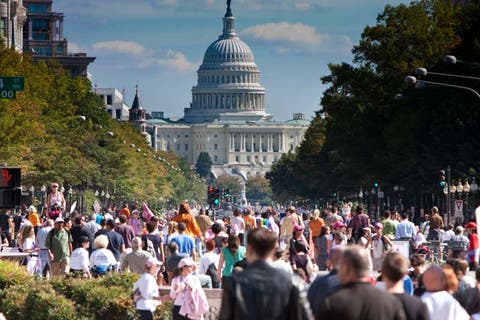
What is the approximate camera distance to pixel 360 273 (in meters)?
13.8

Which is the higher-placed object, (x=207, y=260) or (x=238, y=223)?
(x=238, y=223)

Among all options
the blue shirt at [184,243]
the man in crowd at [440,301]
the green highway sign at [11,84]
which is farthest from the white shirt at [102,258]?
the man in crowd at [440,301]

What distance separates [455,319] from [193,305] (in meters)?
5.85

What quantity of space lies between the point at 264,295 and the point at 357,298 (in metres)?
0.99

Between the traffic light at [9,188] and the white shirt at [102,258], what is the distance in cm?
291

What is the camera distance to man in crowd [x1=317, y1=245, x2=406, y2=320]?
13508 millimetres

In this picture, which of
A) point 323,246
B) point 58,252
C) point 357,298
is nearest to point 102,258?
point 58,252

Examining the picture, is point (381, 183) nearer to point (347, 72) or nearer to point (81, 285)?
point (347, 72)

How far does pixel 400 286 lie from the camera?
1498cm

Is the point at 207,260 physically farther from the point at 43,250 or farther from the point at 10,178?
the point at 43,250

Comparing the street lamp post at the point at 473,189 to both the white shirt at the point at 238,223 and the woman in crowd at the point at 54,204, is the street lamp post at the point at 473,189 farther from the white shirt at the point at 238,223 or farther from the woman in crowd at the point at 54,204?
the woman in crowd at the point at 54,204

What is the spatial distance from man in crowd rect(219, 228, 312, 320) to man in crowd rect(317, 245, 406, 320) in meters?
0.58

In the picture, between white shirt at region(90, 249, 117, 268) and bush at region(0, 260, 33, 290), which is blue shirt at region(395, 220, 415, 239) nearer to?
white shirt at region(90, 249, 117, 268)

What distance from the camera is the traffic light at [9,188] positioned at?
1081 inches
